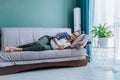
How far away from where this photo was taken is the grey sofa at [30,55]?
2.60 m

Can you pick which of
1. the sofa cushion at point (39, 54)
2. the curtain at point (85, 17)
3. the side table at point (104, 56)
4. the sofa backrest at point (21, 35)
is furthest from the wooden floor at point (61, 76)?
the curtain at point (85, 17)

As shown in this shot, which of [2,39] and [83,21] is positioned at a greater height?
[83,21]

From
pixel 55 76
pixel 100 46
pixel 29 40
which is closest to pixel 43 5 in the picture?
pixel 29 40

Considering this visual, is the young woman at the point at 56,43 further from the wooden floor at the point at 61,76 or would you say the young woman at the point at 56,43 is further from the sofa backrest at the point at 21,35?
the wooden floor at the point at 61,76

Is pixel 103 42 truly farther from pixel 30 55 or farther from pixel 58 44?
pixel 30 55

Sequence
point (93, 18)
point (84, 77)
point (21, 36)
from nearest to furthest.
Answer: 1. point (84, 77)
2. point (21, 36)
3. point (93, 18)

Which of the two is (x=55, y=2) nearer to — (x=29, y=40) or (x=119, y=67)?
(x=29, y=40)

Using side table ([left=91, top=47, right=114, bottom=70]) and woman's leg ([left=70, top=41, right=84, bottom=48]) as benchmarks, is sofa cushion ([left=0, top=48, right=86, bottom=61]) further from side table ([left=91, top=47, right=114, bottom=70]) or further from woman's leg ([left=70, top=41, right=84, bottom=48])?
side table ([left=91, top=47, right=114, bottom=70])

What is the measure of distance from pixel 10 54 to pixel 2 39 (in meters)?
0.61

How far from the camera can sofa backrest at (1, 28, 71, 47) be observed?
10.1ft

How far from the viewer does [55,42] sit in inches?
123

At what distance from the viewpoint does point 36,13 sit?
12.3ft

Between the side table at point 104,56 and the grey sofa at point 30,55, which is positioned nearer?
the grey sofa at point 30,55

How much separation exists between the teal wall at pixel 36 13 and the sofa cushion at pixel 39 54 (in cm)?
100
